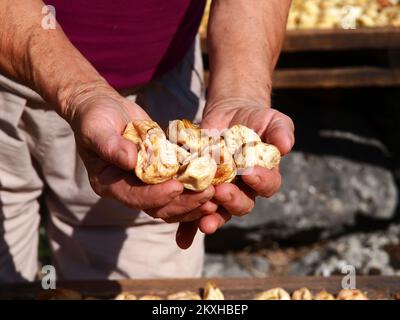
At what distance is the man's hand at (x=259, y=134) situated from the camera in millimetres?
1278

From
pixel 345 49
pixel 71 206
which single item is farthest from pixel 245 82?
pixel 345 49

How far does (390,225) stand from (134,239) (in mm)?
1486

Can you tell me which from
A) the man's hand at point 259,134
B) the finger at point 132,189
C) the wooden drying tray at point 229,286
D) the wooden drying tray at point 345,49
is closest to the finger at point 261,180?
the man's hand at point 259,134

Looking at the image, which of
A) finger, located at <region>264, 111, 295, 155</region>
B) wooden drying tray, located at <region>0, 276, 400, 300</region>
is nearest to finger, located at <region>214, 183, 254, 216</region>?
finger, located at <region>264, 111, 295, 155</region>

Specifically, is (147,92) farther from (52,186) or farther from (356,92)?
(356,92)

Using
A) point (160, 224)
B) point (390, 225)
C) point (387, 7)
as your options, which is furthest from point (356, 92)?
point (160, 224)

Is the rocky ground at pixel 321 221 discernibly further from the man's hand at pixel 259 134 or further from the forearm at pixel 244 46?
the man's hand at pixel 259 134

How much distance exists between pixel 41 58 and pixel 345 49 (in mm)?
1627

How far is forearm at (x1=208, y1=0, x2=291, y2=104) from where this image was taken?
155 centimetres

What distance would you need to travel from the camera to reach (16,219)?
194 centimetres

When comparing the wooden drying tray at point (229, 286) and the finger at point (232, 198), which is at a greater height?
the finger at point (232, 198)

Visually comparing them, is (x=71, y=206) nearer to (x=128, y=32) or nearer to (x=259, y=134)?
(x=128, y=32)

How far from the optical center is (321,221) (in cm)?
302

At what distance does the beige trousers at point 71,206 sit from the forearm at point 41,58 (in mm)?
203
